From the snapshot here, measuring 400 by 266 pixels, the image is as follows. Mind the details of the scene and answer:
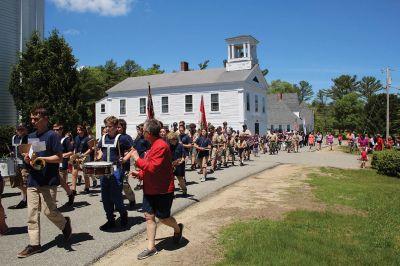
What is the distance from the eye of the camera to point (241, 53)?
3969cm

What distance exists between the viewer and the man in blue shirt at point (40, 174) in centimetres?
596

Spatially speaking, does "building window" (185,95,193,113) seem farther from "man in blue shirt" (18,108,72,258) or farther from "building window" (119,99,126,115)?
"man in blue shirt" (18,108,72,258)

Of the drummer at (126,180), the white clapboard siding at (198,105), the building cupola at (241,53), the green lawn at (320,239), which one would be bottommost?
the green lawn at (320,239)

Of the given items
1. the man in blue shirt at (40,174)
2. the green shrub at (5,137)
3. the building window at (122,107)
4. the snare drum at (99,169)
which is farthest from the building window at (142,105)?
the man in blue shirt at (40,174)

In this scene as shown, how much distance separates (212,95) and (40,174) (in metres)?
32.1

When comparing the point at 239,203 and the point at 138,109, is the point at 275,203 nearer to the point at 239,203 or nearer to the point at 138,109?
the point at 239,203

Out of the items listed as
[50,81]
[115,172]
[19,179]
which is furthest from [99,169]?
[50,81]

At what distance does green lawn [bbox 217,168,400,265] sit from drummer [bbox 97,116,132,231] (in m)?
2.05

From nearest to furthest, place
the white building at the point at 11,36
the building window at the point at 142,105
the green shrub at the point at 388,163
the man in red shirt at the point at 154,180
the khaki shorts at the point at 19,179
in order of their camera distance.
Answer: the man in red shirt at the point at 154,180, the khaki shorts at the point at 19,179, the green shrub at the point at 388,163, the white building at the point at 11,36, the building window at the point at 142,105

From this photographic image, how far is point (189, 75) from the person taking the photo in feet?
135

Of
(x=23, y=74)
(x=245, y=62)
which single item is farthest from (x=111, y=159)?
(x=245, y=62)

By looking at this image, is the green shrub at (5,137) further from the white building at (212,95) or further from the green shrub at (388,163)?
the white building at (212,95)

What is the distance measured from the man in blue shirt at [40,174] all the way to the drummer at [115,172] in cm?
108

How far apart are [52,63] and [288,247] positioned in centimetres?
2285
